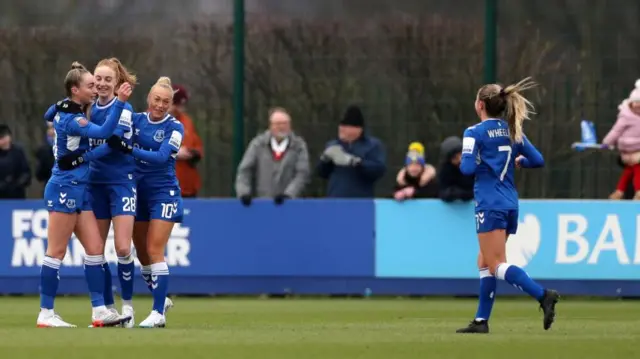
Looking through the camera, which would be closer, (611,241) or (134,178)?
(134,178)

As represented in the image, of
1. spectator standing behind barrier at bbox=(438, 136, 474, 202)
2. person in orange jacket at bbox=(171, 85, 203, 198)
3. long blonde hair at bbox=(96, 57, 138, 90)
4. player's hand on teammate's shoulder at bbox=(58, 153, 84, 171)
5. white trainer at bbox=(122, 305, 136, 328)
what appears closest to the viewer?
player's hand on teammate's shoulder at bbox=(58, 153, 84, 171)

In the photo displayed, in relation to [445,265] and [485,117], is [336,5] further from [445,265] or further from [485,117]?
[485,117]

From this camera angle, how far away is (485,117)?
12562mm

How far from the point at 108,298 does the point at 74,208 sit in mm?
974

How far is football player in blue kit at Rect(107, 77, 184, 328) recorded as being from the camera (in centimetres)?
1290

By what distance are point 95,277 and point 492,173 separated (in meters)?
3.30

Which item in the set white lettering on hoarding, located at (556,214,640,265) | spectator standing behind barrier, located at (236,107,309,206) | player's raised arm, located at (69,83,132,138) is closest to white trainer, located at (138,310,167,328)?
player's raised arm, located at (69,83,132,138)

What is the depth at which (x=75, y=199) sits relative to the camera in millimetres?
12812

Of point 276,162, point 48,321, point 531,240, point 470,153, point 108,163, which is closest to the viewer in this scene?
point 470,153

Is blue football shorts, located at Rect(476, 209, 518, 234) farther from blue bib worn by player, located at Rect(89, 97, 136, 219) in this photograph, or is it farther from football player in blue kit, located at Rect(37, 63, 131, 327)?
football player in blue kit, located at Rect(37, 63, 131, 327)

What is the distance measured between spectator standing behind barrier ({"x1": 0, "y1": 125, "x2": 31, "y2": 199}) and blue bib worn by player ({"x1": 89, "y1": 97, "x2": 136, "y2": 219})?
6.43m

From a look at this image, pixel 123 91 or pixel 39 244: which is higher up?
pixel 123 91

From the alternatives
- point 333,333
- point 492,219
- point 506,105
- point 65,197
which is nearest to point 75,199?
point 65,197

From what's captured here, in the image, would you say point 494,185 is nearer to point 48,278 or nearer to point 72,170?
point 72,170
